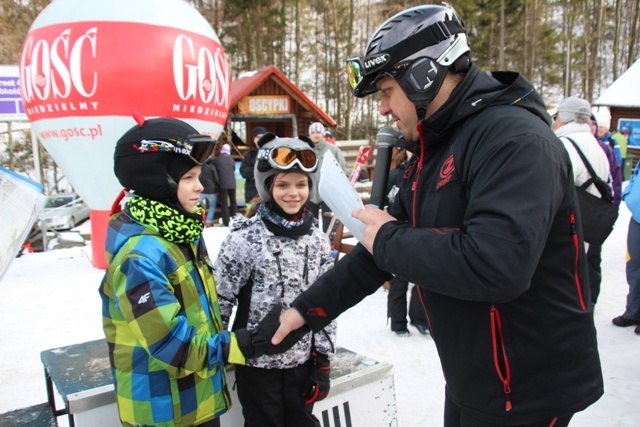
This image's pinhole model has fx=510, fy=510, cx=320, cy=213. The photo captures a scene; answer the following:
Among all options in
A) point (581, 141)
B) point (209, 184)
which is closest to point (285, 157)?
point (581, 141)

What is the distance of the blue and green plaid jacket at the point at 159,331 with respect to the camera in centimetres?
194

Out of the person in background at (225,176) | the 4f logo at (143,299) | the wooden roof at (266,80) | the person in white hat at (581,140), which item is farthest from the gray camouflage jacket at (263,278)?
the wooden roof at (266,80)

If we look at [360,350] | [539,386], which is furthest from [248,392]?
[360,350]

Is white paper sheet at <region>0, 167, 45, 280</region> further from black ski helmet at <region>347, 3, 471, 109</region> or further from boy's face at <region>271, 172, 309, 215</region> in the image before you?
black ski helmet at <region>347, 3, 471, 109</region>

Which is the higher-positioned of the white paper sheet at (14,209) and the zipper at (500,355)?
the white paper sheet at (14,209)

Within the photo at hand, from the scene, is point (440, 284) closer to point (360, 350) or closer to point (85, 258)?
point (360, 350)

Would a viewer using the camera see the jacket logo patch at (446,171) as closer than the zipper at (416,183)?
Yes

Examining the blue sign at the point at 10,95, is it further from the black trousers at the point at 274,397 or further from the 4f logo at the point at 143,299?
the 4f logo at the point at 143,299

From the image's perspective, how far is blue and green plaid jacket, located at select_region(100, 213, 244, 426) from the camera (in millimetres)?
1940

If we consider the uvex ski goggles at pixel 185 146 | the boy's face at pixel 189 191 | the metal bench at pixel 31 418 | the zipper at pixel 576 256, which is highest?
the uvex ski goggles at pixel 185 146

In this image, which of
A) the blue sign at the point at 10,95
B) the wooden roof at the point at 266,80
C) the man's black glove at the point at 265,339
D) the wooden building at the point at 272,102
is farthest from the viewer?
the wooden building at the point at 272,102

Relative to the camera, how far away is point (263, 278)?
2576mm

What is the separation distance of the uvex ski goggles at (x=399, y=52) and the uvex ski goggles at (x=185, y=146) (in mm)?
905

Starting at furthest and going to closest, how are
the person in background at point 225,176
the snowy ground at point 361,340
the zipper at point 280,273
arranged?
the person in background at point 225,176 → the snowy ground at point 361,340 → the zipper at point 280,273
